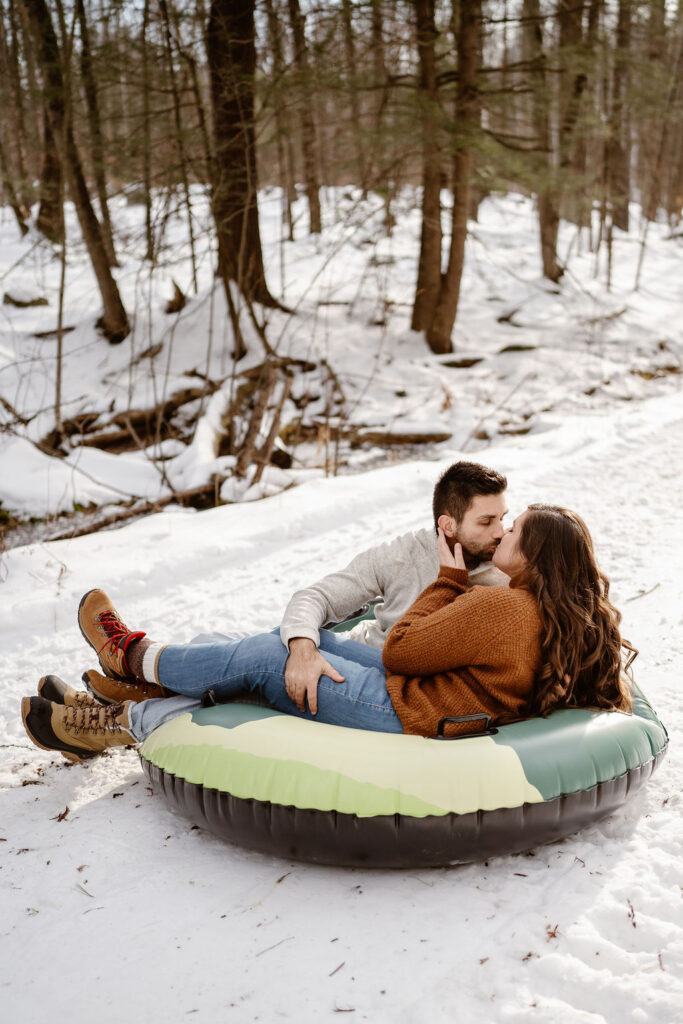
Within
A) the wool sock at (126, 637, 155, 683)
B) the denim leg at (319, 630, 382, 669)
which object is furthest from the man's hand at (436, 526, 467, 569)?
the wool sock at (126, 637, 155, 683)

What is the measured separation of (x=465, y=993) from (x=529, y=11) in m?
12.6

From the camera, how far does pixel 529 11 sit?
442 inches

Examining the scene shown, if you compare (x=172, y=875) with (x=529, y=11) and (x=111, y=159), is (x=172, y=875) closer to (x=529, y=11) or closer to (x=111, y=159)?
(x=111, y=159)

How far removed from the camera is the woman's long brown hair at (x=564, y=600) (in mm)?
2133

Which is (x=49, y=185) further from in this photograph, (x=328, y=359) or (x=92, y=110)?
(x=328, y=359)

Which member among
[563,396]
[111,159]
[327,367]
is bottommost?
[563,396]

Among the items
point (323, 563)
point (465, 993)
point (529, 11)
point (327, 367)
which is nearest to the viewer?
point (465, 993)

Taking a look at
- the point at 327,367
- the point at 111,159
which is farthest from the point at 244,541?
the point at 111,159

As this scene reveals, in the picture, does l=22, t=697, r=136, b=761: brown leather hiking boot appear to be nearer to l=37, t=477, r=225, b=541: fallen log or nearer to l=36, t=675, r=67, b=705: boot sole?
l=36, t=675, r=67, b=705: boot sole

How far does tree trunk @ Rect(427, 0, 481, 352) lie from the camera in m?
8.18

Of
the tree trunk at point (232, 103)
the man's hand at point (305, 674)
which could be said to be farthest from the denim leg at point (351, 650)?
the tree trunk at point (232, 103)

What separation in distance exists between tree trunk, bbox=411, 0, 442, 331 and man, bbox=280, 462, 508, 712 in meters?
6.51

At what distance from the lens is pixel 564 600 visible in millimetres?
2139

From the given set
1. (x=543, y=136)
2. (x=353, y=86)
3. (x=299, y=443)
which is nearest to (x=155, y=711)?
(x=299, y=443)
